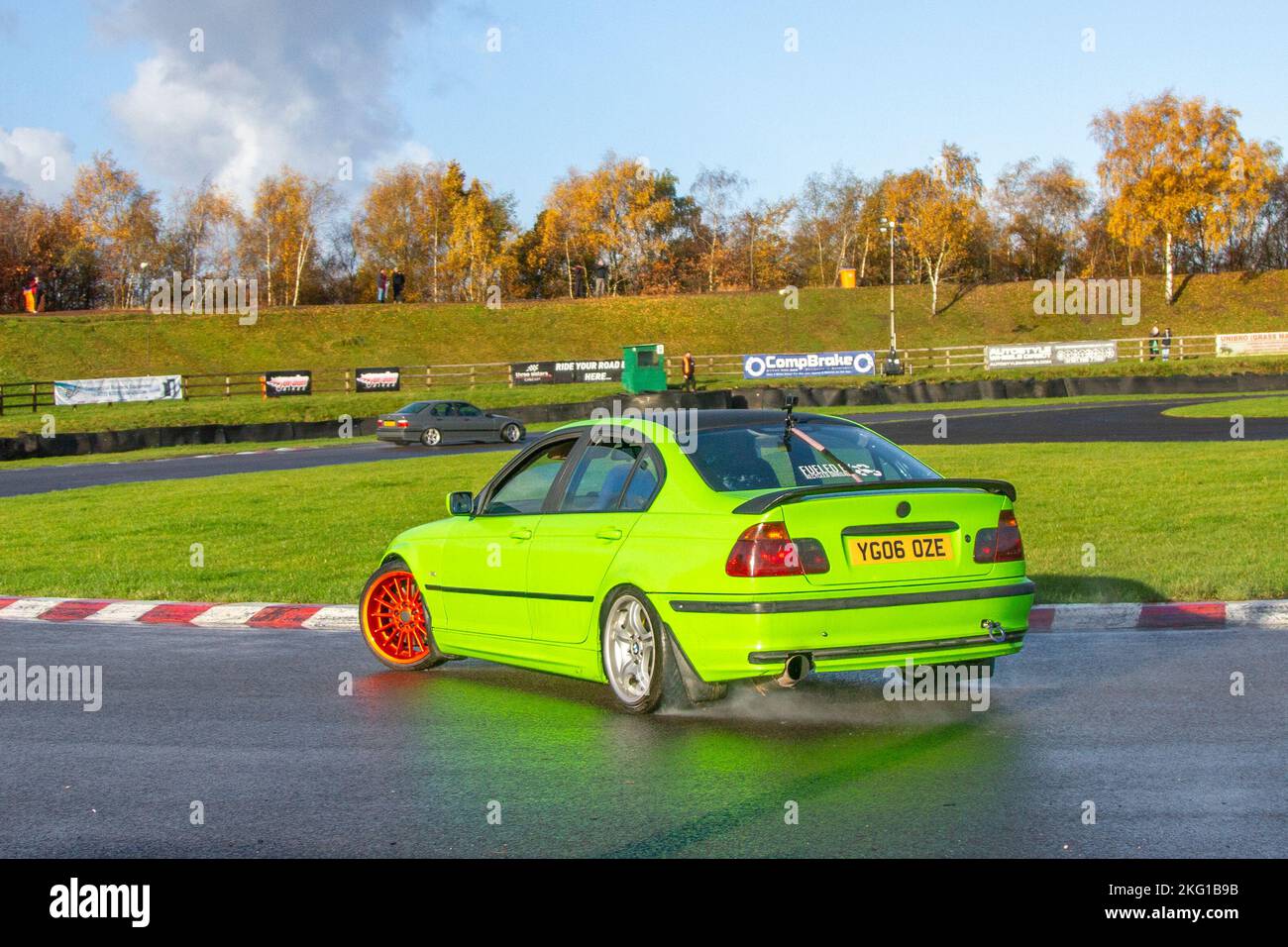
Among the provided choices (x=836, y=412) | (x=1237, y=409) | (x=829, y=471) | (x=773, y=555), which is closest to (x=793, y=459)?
(x=829, y=471)

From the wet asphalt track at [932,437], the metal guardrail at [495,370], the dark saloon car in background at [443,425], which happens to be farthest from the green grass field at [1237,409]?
the metal guardrail at [495,370]

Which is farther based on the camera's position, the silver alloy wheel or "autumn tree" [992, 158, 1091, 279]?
"autumn tree" [992, 158, 1091, 279]

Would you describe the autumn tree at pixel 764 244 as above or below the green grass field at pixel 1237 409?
above

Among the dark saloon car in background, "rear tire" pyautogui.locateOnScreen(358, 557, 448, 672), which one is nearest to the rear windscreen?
"rear tire" pyautogui.locateOnScreen(358, 557, 448, 672)

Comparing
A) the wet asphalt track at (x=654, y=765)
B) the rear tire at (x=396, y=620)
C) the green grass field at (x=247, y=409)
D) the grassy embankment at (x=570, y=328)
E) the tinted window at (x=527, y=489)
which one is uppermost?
the grassy embankment at (x=570, y=328)

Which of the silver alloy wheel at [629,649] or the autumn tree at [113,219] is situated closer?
the silver alloy wheel at [629,649]

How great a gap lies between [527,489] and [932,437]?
23.1 metres

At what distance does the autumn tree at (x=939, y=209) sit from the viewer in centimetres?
8512

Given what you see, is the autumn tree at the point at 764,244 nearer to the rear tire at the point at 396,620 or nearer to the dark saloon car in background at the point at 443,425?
the dark saloon car in background at the point at 443,425

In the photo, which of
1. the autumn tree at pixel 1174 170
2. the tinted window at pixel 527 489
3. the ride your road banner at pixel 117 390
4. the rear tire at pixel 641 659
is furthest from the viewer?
the autumn tree at pixel 1174 170

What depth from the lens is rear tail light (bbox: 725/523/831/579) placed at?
6.37 m

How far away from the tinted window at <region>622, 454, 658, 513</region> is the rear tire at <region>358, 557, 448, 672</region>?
188 centimetres

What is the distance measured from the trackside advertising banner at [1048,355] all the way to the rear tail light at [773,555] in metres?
56.6

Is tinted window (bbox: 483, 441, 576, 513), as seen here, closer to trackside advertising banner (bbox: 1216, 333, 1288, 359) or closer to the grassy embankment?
the grassy embankment
